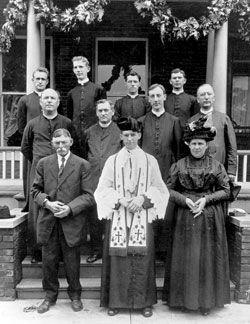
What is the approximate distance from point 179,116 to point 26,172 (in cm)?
202

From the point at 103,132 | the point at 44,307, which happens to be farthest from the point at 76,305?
the point at 103,132

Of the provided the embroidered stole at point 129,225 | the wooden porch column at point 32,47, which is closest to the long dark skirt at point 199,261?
the embroidered stole at point 129,225

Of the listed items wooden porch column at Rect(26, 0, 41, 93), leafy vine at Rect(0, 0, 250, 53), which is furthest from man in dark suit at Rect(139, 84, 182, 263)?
wooden porch column at Rect(26, 0, 41, 93)

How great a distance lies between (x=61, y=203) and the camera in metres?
4.18

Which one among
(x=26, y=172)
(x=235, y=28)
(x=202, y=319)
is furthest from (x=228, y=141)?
(x=235, y=28)

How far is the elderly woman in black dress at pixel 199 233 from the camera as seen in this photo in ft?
13.6

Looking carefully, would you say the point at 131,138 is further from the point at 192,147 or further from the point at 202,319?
the point at 202,319

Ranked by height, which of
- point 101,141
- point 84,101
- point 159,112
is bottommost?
point 101,141

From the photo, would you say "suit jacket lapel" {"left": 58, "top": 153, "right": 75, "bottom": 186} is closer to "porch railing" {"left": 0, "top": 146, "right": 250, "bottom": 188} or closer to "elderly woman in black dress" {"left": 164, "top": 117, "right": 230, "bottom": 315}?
"elderly woman in black dress" {"left": 164, "top": 117, "right": 230, "bottom": 315}

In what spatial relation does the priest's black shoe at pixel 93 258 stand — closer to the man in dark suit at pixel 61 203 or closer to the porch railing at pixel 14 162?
the man in dark suit at pixel 61 203

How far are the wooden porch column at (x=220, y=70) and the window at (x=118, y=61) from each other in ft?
8.54

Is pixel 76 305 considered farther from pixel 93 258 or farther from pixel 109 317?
pixel 93 258

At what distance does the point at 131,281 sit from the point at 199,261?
69 centimetres

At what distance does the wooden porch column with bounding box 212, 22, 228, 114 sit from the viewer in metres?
6.04
